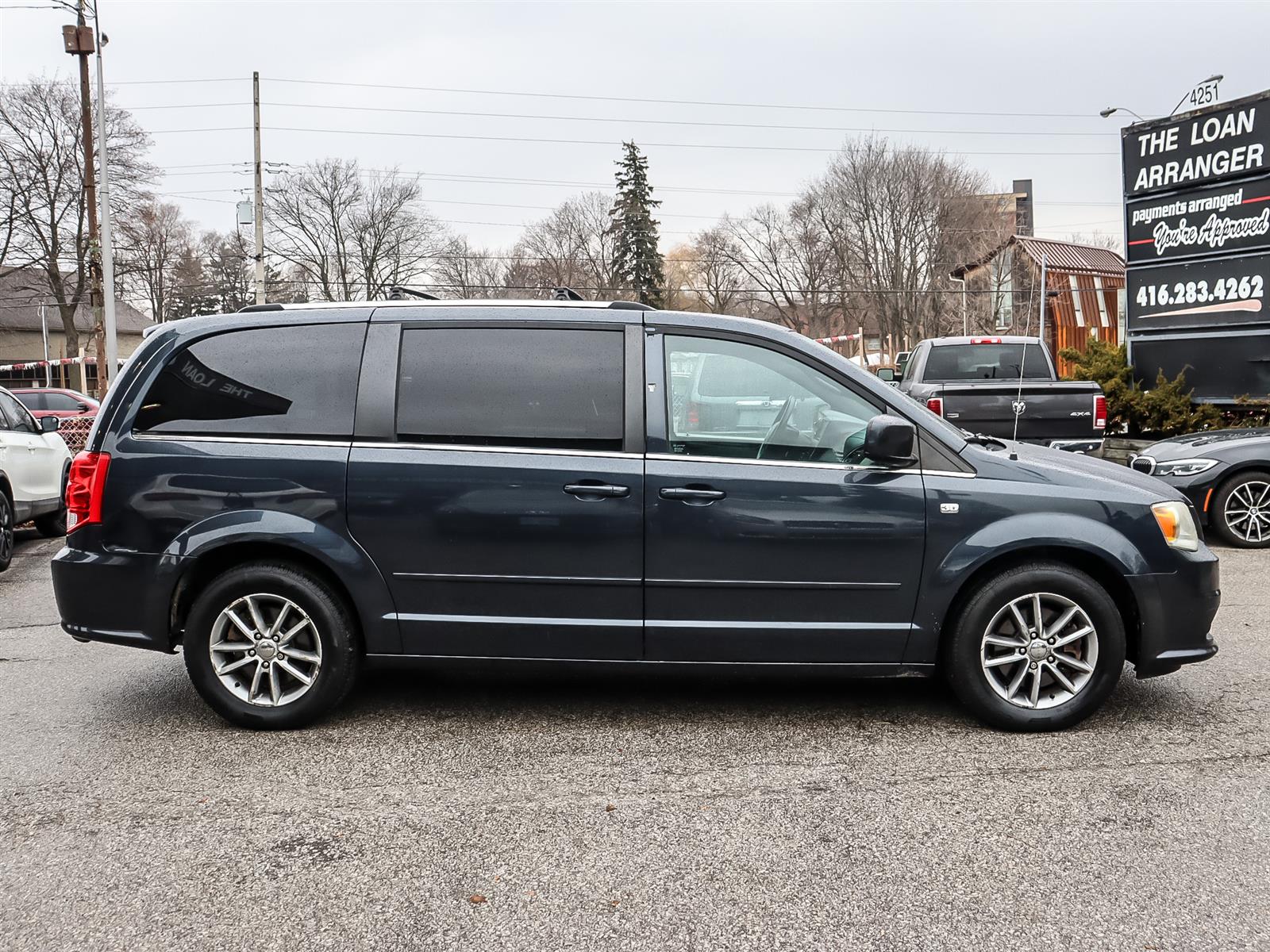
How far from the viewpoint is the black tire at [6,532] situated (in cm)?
936

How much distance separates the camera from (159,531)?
457 cm

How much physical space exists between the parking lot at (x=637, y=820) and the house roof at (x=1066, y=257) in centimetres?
5086

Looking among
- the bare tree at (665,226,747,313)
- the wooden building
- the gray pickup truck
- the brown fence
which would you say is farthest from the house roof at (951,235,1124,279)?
the brown fence

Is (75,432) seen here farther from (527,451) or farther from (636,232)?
(636,232)

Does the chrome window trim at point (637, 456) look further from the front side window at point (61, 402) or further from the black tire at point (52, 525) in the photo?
the front side window at point (61, 402)

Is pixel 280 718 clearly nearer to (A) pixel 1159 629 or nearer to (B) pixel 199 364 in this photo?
(B) pixel 199 364

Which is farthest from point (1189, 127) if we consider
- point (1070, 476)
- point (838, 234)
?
point (838, 234)

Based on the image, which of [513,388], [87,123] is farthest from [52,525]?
[87,123]

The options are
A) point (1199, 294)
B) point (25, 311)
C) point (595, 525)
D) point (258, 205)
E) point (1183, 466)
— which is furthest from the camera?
point (25, 311)

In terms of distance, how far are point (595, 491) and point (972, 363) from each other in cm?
987

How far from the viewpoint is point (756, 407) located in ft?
15.0

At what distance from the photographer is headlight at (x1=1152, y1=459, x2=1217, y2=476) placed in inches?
366

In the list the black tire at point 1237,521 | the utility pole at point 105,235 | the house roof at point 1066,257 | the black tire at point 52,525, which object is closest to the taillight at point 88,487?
the black tire at point 52,525

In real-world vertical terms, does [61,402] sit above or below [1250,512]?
above
